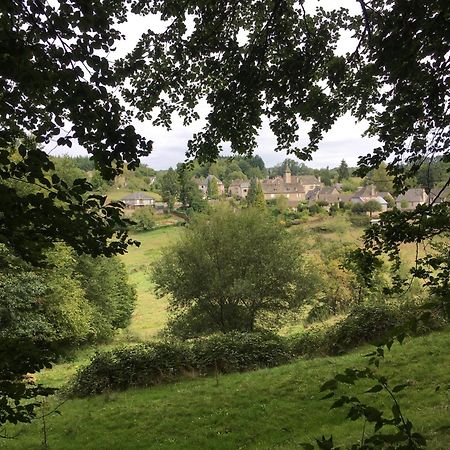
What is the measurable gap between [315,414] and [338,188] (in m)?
93.3

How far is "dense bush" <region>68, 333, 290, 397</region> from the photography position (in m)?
14.3

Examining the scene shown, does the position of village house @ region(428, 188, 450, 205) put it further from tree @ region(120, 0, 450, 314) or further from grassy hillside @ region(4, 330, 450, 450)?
grassy hillside @ region(4, 330, 450, 450)

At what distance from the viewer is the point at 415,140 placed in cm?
540

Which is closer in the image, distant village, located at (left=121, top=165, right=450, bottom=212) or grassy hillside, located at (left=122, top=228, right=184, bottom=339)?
grassy hillside, located at (left=122, top=228, right=184, bottom=339)

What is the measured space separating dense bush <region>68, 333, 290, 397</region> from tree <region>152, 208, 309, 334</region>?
19.2 feet

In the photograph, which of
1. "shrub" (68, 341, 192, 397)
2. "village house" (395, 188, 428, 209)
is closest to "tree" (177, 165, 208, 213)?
"village house" (395, 188, 428, 209)

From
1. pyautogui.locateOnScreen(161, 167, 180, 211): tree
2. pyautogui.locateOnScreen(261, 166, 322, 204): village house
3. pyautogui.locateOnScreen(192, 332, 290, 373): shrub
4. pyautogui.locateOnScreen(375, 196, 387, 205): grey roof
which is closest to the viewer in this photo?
pyautogui.locateOnScreen(192, 332, 290, 373): shrub

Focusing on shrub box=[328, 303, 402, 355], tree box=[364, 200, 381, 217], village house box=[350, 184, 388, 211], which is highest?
village house box=[350, 184, 388, 211]

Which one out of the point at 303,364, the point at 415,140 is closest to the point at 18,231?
the point at 415,140

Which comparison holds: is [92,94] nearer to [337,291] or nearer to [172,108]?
[172,108]

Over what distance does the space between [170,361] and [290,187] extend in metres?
98.2

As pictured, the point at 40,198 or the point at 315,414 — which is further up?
the point at 40,198

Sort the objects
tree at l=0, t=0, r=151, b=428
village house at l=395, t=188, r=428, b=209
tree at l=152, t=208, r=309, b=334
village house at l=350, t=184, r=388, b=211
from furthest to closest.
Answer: village house at l=350, t=184, r=388, b=211, tree at l=152, t=208, r=309, b=334, village house at l=395, t=188, r=428, b=209, tree at l=0, t=0, r=151, b=428

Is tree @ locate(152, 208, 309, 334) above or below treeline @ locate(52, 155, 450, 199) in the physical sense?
below
